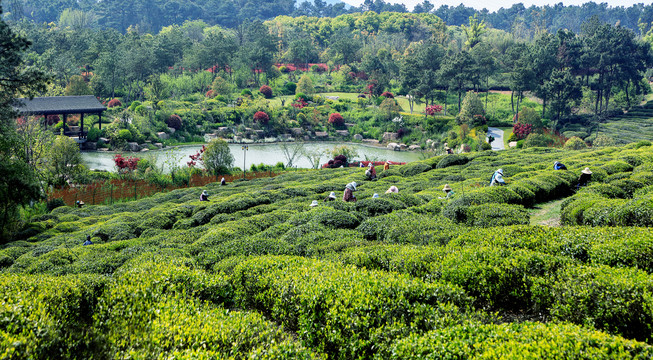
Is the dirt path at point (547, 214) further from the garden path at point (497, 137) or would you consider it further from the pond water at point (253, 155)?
the garden path at point (497, 137)

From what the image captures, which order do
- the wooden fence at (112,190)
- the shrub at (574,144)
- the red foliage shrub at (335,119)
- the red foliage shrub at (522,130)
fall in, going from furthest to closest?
the red foliage shrub at (335,119) < the red foliage shrub at (522,130) < the shrub at (574,144) < the wooden fence at (112,190)

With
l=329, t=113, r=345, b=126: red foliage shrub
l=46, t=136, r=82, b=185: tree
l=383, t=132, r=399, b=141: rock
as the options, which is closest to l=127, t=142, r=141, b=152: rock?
l=46, t=136, r=82, b=185: tree

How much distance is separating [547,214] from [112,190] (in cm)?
2523

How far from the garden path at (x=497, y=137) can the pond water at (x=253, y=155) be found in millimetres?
8236

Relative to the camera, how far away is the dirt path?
413 inches

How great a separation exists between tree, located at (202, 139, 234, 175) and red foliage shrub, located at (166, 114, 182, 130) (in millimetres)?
20404

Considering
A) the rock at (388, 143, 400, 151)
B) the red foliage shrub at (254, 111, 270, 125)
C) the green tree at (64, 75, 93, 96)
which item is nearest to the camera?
the rock at (388, 143, 400, 151)

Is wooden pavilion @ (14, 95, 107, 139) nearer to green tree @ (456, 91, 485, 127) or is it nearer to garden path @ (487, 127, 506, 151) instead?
green tree @ (456, 91, 485, 127)

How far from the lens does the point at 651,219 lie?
7.43 m

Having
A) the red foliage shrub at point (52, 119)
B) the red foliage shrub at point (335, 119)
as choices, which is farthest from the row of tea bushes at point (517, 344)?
the red foliage shrub at point (52, 119)

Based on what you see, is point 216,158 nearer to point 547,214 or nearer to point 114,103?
point 547,214

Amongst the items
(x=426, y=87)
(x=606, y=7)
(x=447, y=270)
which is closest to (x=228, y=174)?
(x=447, y=270)

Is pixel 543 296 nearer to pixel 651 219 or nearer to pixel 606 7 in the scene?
pixel 651 219

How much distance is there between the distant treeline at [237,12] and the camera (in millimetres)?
131000
